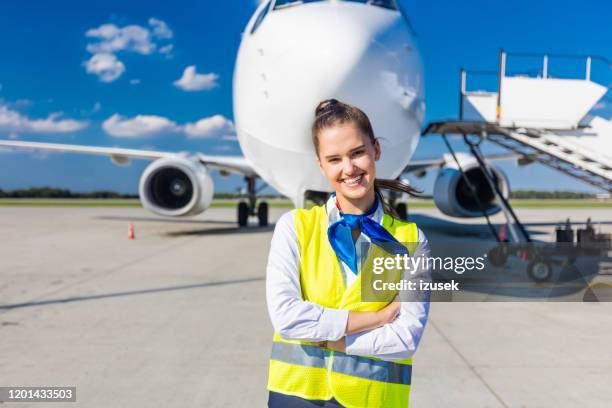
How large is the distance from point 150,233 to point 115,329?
29.4ft

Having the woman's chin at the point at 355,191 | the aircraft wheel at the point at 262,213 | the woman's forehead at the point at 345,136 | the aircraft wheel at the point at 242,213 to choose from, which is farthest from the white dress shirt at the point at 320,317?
the aircraft wheel at the point at 262,213

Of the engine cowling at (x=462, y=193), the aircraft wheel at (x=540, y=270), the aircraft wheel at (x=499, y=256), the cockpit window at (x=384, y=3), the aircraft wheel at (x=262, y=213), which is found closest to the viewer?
the cockpit window at (x=384, y=3)

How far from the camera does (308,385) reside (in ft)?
4.37

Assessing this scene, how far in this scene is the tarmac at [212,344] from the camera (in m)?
2.84

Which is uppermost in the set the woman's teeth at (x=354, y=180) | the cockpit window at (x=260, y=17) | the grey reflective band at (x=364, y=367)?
the cockpit window at (x=260, y=17)

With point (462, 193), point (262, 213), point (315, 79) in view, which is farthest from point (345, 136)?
point (262, 213)

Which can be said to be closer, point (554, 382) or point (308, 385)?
point (308, 385)

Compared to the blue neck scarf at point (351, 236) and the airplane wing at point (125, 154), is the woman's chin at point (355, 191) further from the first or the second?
the airplane wing at point (125, 154)

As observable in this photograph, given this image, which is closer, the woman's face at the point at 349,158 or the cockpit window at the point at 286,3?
the woman's face at the point at 349,158

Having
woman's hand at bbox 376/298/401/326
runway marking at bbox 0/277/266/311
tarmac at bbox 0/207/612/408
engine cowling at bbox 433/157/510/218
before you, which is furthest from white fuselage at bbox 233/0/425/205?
engine cowling at bbox 433/157/510/218

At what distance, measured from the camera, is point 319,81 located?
160 inches

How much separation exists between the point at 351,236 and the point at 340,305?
197 mm

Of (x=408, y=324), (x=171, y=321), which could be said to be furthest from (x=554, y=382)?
(x=171, y=321)

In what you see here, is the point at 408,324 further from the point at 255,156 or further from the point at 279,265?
the point at 255,156
